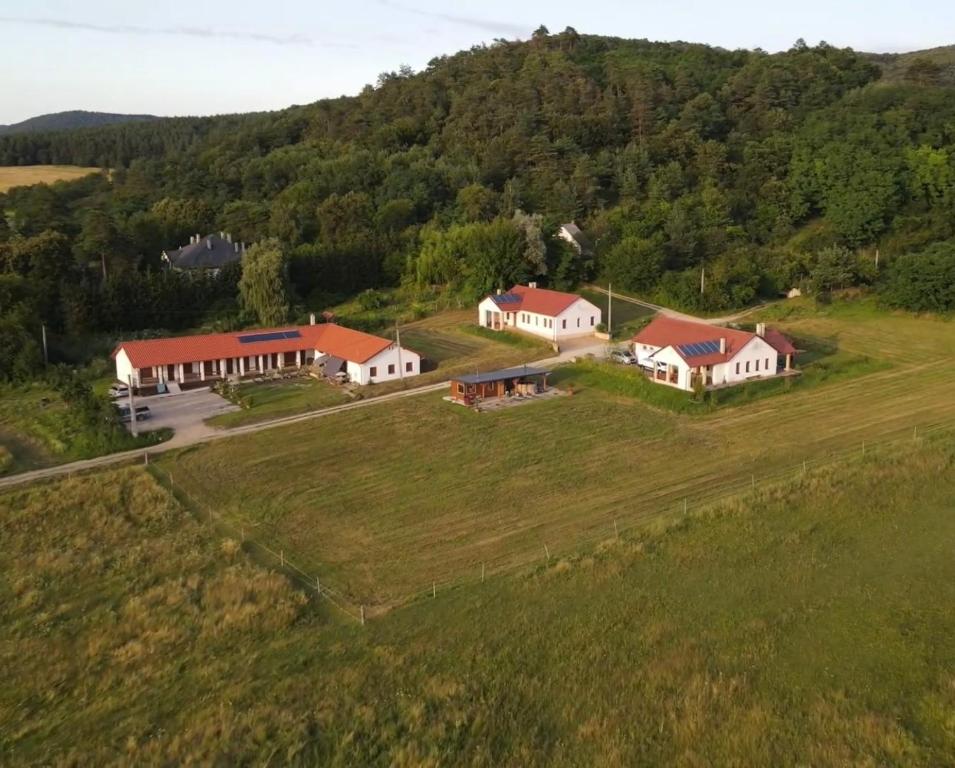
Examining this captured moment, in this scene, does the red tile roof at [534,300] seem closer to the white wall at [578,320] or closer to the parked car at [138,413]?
the white wall at [578,320]

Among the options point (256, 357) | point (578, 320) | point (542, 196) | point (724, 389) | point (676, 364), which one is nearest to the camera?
point (724, 389)

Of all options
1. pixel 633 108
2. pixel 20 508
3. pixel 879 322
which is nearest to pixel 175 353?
pixel 20 508

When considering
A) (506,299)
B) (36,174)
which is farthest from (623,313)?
(36,174)

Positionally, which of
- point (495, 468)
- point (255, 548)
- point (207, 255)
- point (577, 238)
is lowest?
point (255, 548)

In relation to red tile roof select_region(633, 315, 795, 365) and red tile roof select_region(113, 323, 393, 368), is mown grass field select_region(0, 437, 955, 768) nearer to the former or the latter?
red tile roof select_region(633, 315, 795, 365)

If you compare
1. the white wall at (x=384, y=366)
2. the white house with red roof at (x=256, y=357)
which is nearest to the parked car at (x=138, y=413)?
the white house with red roof at (x=256, y=357)

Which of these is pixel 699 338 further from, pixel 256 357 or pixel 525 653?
pixel 525 653

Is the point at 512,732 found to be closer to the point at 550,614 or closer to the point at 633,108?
the point at 550,614

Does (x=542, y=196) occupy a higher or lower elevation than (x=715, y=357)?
higher
